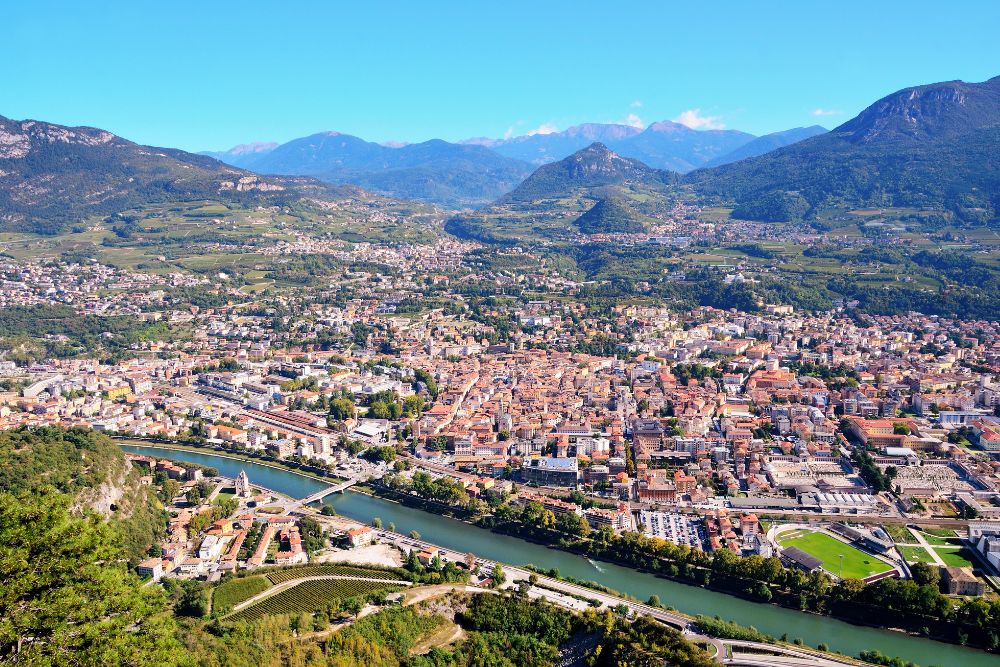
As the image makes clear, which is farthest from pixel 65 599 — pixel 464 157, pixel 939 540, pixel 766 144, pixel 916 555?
pixel 766 144

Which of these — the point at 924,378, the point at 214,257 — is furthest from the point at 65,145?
the point at 924,378

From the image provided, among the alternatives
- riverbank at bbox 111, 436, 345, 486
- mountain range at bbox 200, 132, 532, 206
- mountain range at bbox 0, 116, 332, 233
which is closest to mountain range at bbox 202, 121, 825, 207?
mountain range at bbox 200, 132, 532, 206

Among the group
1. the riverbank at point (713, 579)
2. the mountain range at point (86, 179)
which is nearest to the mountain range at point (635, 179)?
the mountain range at point (86, 179)

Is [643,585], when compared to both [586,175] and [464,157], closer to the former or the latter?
[586,175]

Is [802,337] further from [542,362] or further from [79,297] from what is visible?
[79,297]

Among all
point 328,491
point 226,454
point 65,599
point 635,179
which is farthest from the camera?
point 635,179

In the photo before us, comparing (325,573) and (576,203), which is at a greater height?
(576,203)

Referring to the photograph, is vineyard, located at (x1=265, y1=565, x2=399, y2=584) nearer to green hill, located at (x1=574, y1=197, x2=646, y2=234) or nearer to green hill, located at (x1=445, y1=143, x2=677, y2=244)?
green hill, located at (x1=445, y1=143, x2=677, y2=244)
